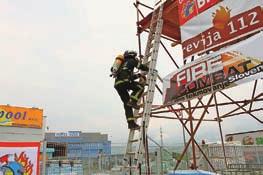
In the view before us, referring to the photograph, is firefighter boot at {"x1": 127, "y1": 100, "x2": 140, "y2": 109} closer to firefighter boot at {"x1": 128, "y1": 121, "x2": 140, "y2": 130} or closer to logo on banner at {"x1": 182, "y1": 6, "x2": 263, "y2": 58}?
firefighter boot at {"x1": 128, "y1": 121, "x2": 140, "y2": 130}

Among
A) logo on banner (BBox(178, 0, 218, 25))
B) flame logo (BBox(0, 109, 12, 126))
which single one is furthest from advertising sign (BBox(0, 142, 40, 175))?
logo on banner (BBox(178, 0, 218, 25))

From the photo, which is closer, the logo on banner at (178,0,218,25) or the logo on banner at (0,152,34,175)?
the logo on banner at (178,0,218,25)

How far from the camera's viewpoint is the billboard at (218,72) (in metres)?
5.39

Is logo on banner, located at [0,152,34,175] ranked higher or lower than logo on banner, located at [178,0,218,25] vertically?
lower

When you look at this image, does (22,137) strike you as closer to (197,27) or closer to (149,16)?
(149,16)

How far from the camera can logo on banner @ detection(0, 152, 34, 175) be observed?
13609mm

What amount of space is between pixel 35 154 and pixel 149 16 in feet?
29.6

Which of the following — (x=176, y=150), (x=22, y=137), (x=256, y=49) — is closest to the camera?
(x=256, y=49)

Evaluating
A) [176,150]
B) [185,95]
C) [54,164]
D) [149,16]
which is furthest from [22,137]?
[185,95]

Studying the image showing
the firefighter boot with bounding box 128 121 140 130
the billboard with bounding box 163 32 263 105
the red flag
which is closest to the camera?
the billboard with bounding box 163 32 263 105

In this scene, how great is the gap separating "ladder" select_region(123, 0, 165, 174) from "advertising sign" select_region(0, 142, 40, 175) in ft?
29.1

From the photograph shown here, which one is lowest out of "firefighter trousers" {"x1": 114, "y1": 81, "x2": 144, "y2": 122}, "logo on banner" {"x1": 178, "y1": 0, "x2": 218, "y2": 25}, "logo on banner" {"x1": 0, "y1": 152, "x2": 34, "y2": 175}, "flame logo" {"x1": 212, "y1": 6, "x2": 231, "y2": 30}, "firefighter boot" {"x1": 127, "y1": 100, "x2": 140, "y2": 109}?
"logo on banner" {"x1": 0, "y1": 152, "x2": 34, "y2": 175}

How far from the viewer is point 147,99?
6.49 metres

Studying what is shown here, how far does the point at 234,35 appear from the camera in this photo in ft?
20.0
